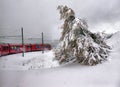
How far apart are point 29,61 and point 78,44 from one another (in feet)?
1.30

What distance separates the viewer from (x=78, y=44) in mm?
1752

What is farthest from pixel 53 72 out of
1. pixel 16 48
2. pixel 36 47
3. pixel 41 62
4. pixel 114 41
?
pixel 114 41

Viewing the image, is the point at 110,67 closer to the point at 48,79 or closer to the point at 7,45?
the point at 48,79

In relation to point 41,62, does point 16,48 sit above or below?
above

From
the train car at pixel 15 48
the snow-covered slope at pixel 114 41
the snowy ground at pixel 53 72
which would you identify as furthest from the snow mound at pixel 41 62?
the snow-covered slope at pixel 114 41

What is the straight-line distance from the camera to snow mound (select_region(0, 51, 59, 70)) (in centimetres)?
178

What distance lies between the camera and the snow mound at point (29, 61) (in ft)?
5.84

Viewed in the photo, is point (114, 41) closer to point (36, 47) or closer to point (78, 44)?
point (78, 44)

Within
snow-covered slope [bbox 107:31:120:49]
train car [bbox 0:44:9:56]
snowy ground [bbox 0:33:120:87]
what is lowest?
snowy ground [bbox 0:33:120:87]

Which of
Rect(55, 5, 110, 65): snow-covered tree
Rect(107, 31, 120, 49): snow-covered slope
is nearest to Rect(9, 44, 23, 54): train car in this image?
Rect(55, 5, 110, 65): snow-covered tree

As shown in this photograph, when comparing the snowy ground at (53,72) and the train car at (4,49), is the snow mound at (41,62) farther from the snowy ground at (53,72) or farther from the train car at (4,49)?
the train car at (4,49)

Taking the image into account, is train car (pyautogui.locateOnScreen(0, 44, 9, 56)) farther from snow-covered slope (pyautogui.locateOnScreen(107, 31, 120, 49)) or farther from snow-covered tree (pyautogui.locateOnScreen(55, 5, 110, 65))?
snow-covered slope (pyautogui.locateOnScreen(107, 31, 120, 49))

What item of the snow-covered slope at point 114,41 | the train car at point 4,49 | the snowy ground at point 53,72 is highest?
the snow-covered slope at point 114,41

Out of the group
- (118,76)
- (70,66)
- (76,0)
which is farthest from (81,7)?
(118,76)
